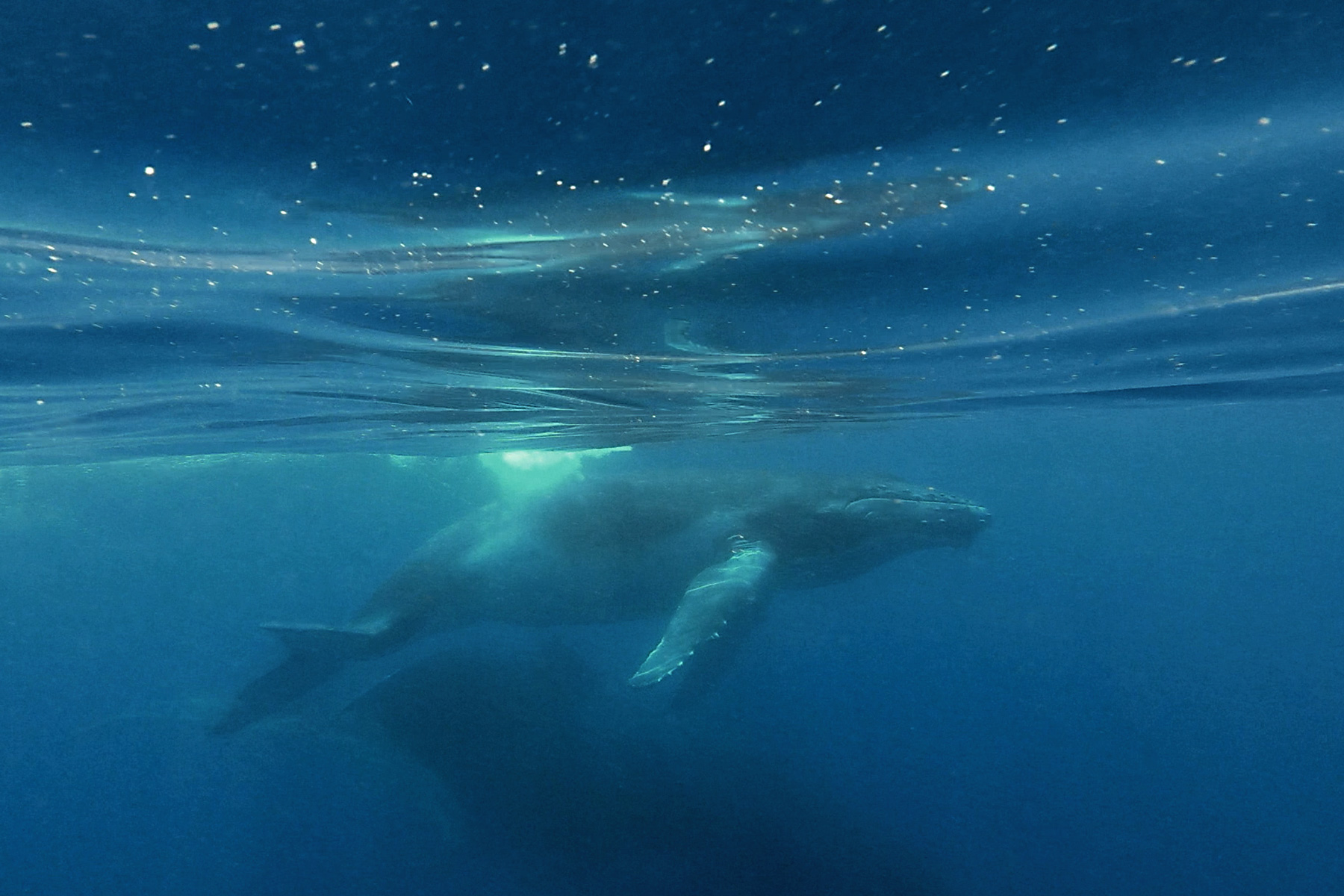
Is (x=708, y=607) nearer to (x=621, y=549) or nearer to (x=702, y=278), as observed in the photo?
(x=621, y=549)

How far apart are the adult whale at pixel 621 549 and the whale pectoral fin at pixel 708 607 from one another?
7.6 inches

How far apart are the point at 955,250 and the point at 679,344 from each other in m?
4.38

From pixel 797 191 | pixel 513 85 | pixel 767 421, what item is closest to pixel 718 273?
pixel 797 191

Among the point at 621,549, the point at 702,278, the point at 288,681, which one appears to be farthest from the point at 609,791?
the point at 702,278

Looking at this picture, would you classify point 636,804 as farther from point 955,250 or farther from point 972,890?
point 955,250

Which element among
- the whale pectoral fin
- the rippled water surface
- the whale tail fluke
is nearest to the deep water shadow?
the whale tail fluke

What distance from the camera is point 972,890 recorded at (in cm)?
1616

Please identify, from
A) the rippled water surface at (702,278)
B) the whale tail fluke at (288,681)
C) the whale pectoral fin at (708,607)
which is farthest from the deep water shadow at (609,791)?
the rippled water surface at (702,278)

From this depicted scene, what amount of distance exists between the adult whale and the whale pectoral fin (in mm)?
193

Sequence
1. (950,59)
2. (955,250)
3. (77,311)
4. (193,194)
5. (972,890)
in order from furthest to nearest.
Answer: (972,890) → (77,311) → (955,250) → (193,194) → (950,59)

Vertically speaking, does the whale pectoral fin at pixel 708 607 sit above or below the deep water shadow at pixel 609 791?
above

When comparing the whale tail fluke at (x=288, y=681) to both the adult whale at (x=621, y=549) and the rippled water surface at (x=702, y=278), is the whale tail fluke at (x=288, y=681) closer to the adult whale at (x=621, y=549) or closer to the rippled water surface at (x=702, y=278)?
the adult whale at (x=621, y=549)

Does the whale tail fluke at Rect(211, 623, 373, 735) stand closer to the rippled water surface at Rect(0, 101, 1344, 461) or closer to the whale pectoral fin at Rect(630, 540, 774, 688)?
the rippled water surface at Rect(0, 101, 1344, 461)

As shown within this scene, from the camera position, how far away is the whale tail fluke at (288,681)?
18094 mm
